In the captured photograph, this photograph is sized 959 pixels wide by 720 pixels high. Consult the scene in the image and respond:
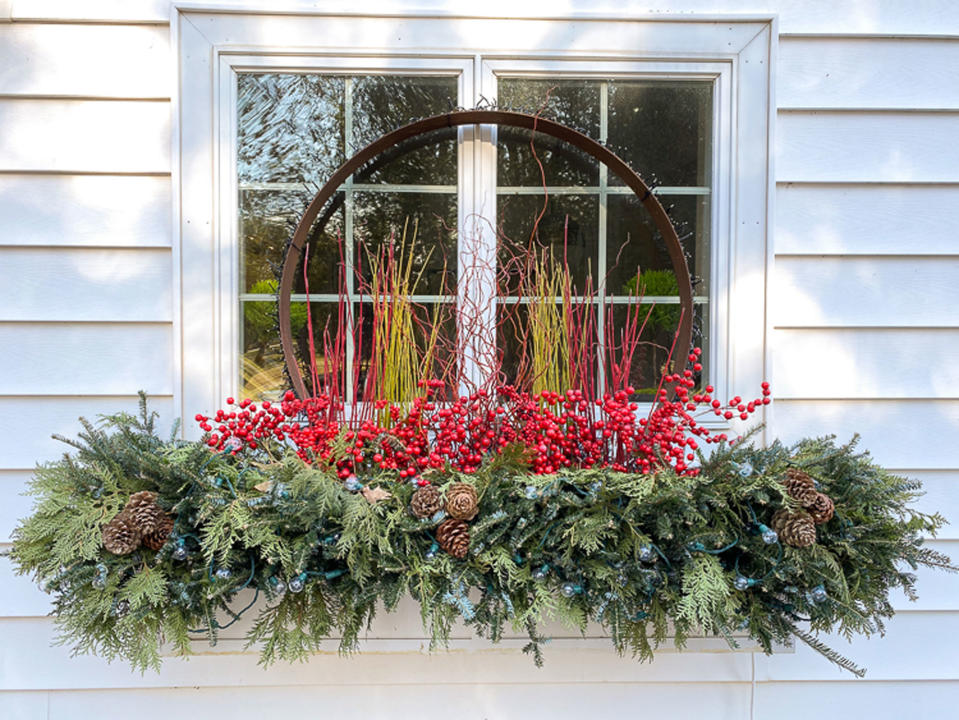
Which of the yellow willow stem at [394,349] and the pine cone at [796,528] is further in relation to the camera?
the yellow willow stem at [394,349]

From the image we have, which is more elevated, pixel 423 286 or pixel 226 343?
pixel 423 286

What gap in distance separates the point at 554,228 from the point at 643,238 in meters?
0.22

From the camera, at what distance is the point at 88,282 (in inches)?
53.1

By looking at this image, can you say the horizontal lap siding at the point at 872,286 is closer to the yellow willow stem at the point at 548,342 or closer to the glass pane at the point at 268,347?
the yellow willow stem at the point at 548,342

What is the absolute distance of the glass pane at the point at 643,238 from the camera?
1426 mm

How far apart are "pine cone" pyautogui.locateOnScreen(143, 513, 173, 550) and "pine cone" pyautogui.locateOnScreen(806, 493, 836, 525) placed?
1266 millimetres

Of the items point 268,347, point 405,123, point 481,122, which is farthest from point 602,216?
point 268,347

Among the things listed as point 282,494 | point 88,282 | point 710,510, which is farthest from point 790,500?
point 88,282

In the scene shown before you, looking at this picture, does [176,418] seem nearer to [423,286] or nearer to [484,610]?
[423,286]

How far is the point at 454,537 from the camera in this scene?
3.64ft

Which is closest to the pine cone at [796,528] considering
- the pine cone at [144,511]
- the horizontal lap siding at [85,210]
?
the pine cone at [144,511]

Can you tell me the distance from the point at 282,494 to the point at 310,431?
0.14 meters

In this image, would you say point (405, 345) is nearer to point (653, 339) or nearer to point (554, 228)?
point (554, 228)

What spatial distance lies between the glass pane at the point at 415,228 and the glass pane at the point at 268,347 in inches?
6.6
